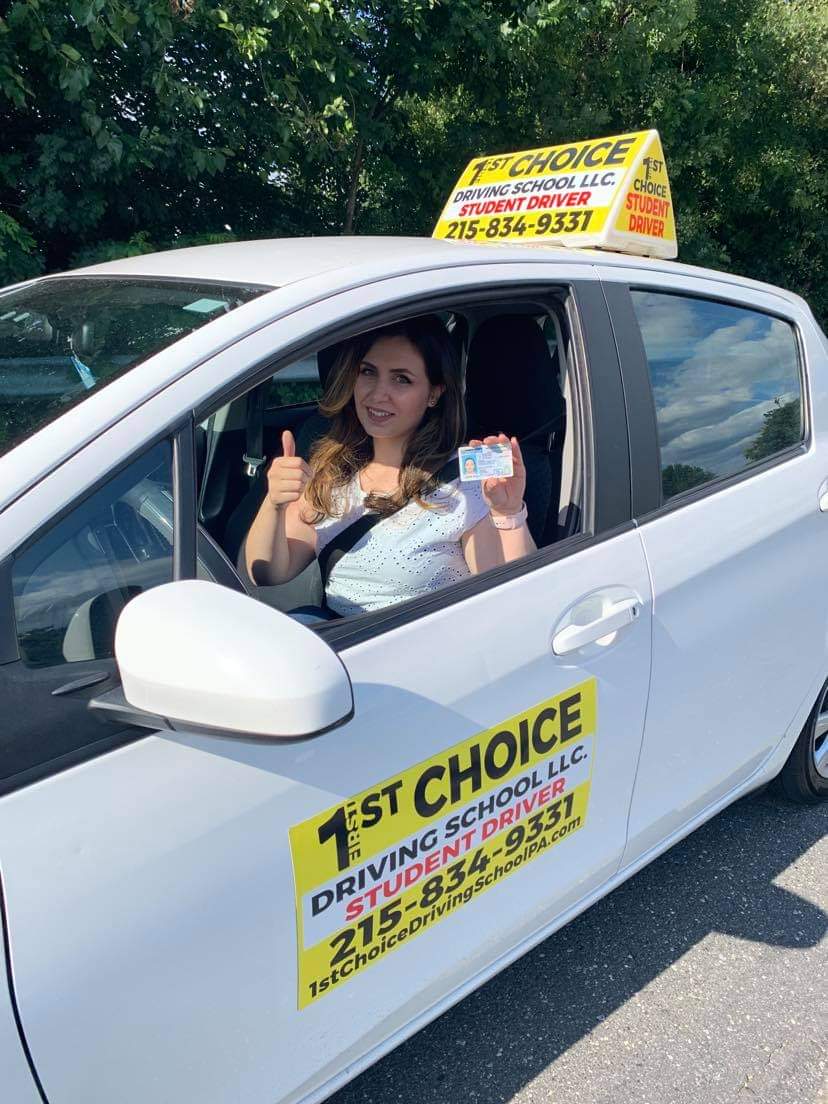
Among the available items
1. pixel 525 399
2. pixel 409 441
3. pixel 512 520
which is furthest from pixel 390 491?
pixel 525 399

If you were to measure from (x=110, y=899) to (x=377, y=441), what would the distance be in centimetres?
120

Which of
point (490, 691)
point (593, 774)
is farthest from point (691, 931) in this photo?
point (490, 691)

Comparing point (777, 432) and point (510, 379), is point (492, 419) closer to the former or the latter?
point (510, 379)

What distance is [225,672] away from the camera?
0.99 m

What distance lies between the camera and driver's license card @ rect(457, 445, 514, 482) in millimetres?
1636

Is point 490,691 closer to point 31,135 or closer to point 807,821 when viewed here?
point 807,821

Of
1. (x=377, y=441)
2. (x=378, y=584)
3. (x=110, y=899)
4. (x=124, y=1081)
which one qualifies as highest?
(x=377, y=441)

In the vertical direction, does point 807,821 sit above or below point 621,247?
below

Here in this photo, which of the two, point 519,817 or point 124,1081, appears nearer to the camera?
point 124,1081

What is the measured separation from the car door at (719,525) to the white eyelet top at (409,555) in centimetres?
37

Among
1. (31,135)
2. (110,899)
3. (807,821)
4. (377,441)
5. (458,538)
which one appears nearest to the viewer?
(110,899)

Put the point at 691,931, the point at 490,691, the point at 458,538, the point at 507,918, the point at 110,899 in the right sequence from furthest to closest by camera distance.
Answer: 1. the point at 691,931
2. the point at 458,538
3. the point at 507,918
4. the point at 490,691
5. the point at 110,899

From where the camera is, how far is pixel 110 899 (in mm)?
1068

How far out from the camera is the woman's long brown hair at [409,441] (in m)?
1.94
